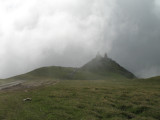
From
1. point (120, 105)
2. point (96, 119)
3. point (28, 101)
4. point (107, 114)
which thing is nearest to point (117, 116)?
point (107, 114)

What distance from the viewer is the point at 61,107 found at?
27422 millimetres

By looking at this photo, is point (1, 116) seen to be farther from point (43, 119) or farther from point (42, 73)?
point (42, 73)

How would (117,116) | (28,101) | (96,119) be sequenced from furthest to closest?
(28,101) → (117,116) → (96,119)

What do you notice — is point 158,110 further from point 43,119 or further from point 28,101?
point 28,101

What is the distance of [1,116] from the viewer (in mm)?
23406

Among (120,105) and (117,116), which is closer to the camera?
(117,116)

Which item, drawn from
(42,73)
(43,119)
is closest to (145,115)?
(43,119)

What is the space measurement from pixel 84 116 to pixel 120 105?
8.76 metres

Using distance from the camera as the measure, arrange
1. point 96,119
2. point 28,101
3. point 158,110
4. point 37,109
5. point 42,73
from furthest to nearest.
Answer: point 42,73, point 28,101, point 37,109, point 158,110, point 96,119

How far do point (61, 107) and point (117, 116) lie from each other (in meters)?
9.25

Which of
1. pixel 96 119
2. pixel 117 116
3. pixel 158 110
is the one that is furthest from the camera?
pixel 158 110

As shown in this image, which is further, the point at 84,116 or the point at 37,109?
the point at 37,109

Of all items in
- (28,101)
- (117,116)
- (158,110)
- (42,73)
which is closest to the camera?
(117,116)

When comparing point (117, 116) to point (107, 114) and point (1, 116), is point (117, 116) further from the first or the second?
point (1, 116)
